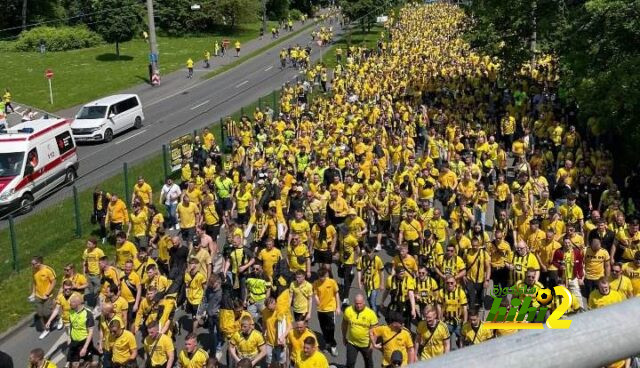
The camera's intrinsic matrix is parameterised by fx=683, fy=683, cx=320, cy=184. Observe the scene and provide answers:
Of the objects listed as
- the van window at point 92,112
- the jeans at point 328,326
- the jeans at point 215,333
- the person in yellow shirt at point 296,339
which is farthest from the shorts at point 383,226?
the van window at point 92,112

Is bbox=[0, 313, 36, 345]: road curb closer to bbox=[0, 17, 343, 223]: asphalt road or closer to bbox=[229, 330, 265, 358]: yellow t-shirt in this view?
bbox=[0, 17, 343, 223]: asphalt road

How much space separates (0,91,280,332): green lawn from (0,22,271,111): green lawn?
2625cm

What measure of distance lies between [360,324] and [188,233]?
749cm

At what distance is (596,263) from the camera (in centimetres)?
1206

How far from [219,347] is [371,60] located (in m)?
31.8

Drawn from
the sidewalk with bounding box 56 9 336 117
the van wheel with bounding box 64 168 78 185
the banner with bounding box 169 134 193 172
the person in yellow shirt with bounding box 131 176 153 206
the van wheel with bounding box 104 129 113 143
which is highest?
the person in yellow shirt with bounding box 131 176 153 206

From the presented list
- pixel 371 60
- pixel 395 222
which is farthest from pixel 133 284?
pixel 371 60

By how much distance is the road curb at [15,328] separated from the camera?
13944 mm

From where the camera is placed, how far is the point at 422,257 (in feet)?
43.5

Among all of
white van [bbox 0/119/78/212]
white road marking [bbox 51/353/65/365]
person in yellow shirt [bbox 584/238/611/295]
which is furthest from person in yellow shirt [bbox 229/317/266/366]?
white van [bbox 0/119/78/212]

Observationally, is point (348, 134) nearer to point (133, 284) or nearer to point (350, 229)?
point (350, 229)

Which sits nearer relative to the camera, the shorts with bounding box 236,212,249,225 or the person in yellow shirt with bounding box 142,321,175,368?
the person in yellow shirt with bounding box 142,321,175,368

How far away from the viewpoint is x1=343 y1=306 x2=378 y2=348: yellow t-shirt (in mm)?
10000

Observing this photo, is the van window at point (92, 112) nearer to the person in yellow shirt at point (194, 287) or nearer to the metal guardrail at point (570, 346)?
the person in yellow shirt at point (194, 287)
